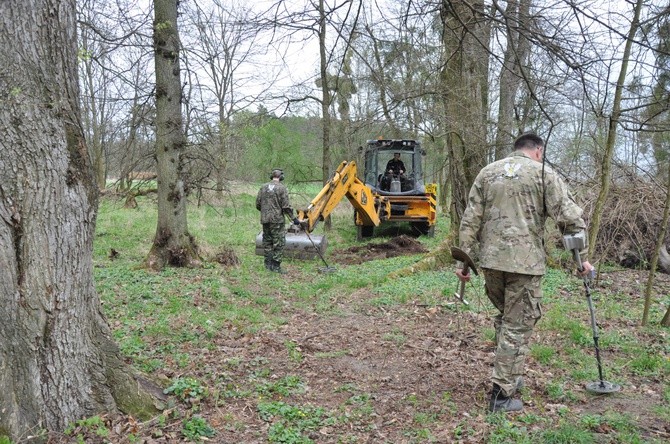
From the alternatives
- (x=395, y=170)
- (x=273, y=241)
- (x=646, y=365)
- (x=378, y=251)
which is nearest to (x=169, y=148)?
(x=273, y=241)

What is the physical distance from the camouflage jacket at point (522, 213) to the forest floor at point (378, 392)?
112 cm

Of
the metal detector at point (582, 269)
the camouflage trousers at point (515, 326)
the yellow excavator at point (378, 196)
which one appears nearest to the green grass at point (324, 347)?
the metal detector at point (582, 269)

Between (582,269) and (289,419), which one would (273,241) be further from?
(582,269)

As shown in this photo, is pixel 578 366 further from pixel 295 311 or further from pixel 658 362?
pixel 295 311

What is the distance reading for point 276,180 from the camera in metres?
10.5

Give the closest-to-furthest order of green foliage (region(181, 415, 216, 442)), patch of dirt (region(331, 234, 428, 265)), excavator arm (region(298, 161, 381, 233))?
green foliage (region(181, 415, 216, 442)), excavator arm (region(298, 161, 381, 233)), patch of dirt (region(331, 234, 428, 265))

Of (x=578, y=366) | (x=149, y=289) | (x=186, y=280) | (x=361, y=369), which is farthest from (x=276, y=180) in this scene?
(x=578, y=366)

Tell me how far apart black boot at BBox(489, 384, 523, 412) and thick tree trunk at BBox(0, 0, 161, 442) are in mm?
2798

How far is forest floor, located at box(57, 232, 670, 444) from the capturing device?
12.0ft

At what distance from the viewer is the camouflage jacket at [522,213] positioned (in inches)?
157

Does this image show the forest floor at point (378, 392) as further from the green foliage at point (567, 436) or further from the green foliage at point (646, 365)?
the green foliage at point (646, 365)

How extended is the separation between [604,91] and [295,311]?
4.90 meters

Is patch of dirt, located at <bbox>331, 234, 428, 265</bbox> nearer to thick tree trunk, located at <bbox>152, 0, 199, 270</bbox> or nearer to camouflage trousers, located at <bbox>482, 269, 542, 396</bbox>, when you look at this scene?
thick tree trunk, located at <bbox>152, 0, 199, 270</bbox>

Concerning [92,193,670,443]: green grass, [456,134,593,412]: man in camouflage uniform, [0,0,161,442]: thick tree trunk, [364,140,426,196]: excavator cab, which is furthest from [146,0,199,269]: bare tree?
[364,140,426,196]: excavator cab
